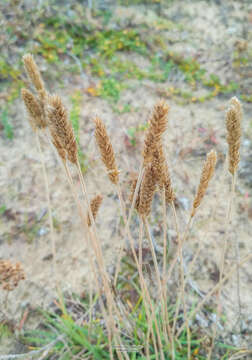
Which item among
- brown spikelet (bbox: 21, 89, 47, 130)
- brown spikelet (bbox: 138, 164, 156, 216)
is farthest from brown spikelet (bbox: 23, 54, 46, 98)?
brown spikelet (bbox: 138, 164, 156, 216)

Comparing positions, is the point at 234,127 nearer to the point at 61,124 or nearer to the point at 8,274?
the point at 61,124

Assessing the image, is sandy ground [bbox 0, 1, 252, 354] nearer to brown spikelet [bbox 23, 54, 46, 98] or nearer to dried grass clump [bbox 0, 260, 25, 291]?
dried grass clump [bbox 0, 260, 25, 291]

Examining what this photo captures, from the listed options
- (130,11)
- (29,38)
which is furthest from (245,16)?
(29,38)

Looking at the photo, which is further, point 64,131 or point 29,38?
point 29,38

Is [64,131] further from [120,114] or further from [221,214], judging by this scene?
[120,114]

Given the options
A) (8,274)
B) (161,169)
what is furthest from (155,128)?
(8,274)

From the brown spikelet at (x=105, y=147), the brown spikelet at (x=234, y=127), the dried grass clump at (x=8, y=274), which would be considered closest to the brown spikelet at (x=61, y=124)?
the brown spikelet at (x=105, y=147)
